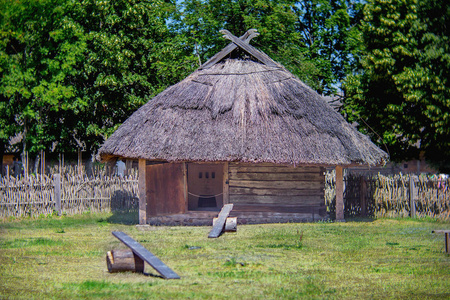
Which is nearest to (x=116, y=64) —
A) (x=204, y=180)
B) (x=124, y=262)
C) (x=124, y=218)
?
(x=204, y=180)

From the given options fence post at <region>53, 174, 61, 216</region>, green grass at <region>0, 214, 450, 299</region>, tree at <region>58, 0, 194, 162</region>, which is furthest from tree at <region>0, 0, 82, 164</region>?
green grass at <region>0, 214, 450, 299</region>

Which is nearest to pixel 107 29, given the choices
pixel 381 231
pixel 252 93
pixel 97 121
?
pixel 97 121

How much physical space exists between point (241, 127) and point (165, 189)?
10.8ft

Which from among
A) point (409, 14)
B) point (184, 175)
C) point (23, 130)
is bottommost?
point (184, 175)

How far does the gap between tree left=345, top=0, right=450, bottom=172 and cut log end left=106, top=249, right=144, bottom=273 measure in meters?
13.4

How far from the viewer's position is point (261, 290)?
7.79m

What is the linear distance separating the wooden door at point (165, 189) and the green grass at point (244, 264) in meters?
1.79

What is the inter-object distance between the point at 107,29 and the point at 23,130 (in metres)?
5.73

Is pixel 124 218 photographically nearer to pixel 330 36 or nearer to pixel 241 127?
pixel 241 127

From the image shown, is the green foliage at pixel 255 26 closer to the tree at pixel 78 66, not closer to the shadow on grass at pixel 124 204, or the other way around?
the tree at pixel 78 66

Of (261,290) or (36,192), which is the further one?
(36,192)

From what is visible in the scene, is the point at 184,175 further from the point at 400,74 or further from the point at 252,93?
the point at 400,74

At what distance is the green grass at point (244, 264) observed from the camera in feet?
25.6

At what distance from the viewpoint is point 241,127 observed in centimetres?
1639
